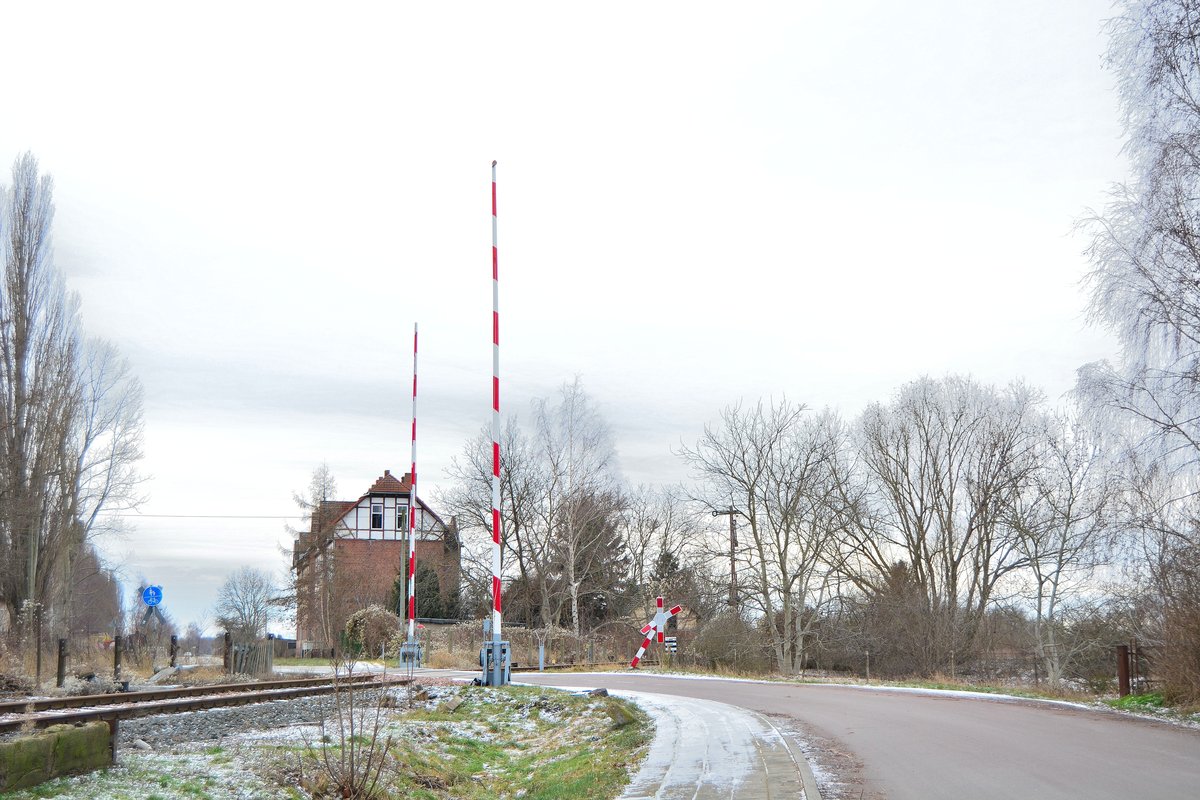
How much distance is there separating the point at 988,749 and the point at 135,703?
1349cm

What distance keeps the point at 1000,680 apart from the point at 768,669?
8583mm

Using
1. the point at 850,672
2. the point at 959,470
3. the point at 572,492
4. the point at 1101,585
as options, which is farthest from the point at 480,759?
the point at 572,492

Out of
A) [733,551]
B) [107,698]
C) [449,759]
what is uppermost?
[733,551]

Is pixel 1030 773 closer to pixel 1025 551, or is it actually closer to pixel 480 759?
pixel 480 759

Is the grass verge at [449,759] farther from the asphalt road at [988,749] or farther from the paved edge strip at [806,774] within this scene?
the asphalt road at [988,749]

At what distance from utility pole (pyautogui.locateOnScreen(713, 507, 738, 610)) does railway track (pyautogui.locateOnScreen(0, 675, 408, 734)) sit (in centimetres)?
1936

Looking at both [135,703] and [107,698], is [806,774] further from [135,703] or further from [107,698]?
[107,698]

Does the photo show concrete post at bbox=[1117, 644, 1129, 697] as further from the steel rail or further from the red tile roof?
the red tile roof

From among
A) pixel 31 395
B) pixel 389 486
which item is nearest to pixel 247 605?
pixel 31 395

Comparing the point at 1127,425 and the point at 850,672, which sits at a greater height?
the point at 1127,425

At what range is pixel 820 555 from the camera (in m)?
39.7

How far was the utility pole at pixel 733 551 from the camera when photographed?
38406 mm

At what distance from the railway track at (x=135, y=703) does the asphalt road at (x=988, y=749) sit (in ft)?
18.9

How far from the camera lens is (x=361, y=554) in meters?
64.4
